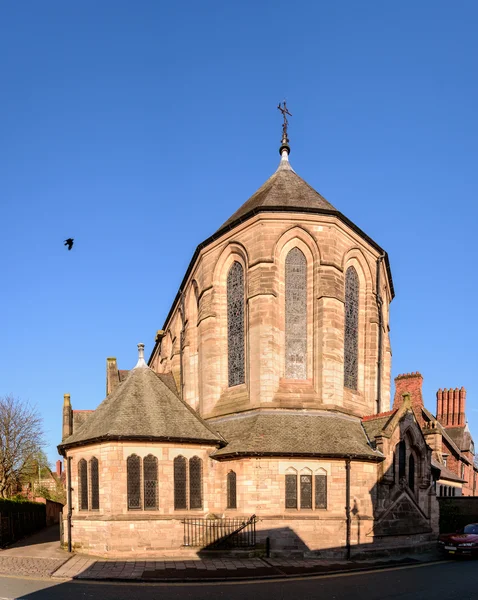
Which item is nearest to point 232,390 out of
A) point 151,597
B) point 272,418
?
point 272,418

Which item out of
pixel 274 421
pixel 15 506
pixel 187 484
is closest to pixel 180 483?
pixel 187 484

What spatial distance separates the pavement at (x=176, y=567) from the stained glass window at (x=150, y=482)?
216 cm

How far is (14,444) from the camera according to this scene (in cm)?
4922

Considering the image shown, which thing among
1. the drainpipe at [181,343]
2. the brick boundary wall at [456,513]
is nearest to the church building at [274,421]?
the drainpipe at [181,343]

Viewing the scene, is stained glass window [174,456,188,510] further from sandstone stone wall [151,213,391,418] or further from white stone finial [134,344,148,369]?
white stone finial [134,344,148,369]

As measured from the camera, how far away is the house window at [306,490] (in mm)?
21078

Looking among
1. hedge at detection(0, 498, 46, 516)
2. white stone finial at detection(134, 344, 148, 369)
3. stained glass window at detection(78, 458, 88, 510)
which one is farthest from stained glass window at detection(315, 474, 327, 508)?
hedge at detection(0, 498, 46, 516)

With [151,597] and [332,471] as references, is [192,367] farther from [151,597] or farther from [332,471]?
[151,597]

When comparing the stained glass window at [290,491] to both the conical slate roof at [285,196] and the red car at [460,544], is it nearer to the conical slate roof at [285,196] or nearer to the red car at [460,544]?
the red car at [460,544]

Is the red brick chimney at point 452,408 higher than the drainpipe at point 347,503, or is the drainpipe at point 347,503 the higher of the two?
the drainpipe at point 347,503

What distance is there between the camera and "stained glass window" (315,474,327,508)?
69.5 feet

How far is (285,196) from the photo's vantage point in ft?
89.5

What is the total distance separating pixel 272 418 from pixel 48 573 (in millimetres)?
10220

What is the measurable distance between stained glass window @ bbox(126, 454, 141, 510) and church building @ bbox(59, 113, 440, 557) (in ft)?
0.17
